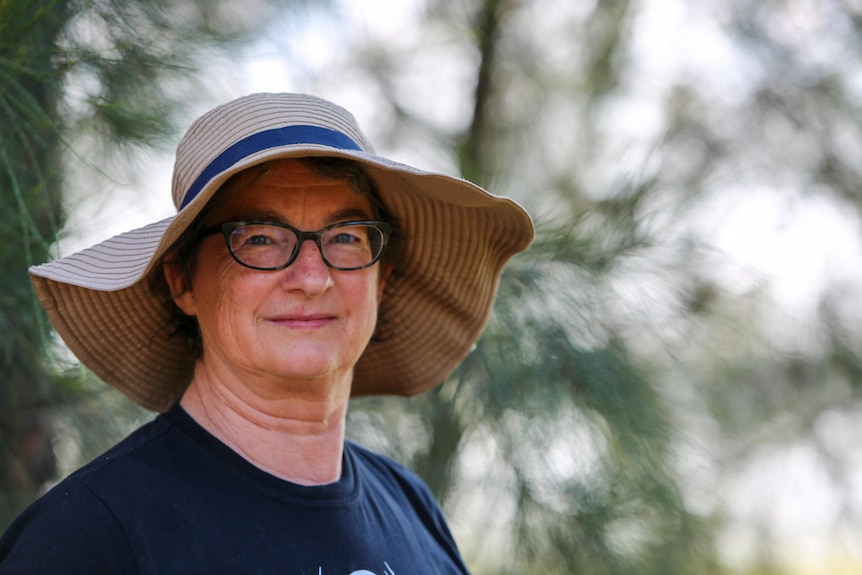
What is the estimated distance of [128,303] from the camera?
4.48ft

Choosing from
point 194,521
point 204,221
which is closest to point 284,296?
point 204,221

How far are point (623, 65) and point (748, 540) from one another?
133cm

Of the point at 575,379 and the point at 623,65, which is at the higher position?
the point at 623,65

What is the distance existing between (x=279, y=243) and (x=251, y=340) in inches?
4.8

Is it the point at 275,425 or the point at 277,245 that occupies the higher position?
the point at 277,245

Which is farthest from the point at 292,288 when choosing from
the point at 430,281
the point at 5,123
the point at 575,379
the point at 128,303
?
the point at 575,379

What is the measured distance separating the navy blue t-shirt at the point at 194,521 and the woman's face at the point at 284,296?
0.37 feet

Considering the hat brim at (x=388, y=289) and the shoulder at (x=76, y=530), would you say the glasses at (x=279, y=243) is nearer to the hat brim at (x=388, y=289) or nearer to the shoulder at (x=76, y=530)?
the hat brim at (x=388, y=289)

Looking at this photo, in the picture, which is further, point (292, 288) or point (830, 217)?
point (830, 217)

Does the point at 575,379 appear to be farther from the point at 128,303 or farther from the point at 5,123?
the point at 5,123

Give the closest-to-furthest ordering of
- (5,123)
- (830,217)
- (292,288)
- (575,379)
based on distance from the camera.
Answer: (292,288) < (5,123) < (575,379) < (830,217)

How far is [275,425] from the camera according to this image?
4.29 feet

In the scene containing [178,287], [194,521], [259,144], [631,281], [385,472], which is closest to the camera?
[194,521]

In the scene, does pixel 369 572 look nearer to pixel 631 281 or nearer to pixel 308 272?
pixel 308 272
